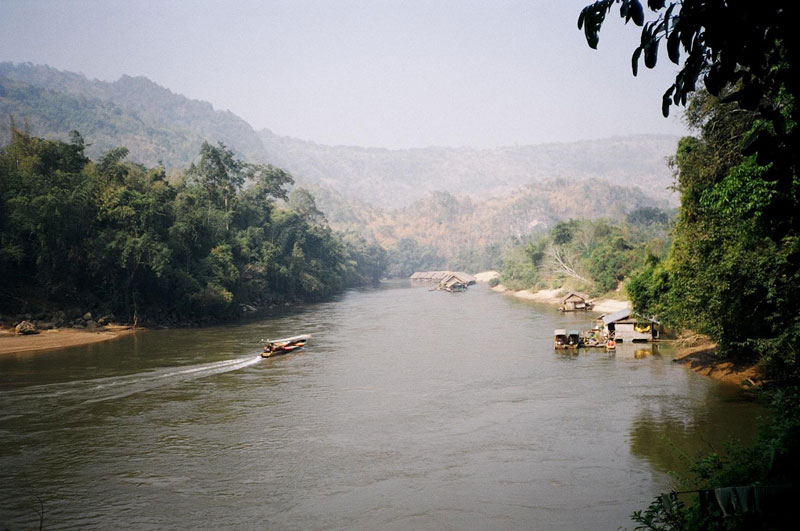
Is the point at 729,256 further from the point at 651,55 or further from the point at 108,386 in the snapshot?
the point at 108,386

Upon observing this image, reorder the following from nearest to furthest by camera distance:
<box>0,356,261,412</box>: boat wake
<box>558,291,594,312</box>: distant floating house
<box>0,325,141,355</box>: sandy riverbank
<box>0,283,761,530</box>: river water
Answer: <box>0,283,761,530</box>: river water < <box>0,356,261,412</box>: boat wake < <box>0,325,141,355</box>: sandy riverbank < <box>558,291,594,312</box>: distant floating house

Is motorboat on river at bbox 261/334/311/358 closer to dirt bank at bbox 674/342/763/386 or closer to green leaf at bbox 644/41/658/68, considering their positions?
dirt bank at bbox 674/342/763/386

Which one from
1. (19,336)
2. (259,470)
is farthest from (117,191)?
(259,470)

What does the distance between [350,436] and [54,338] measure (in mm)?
25683

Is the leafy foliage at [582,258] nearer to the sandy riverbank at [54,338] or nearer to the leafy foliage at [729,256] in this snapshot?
the leafy foliage at [729,256]

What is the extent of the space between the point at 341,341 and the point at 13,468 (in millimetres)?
22016

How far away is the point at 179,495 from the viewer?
14195mm

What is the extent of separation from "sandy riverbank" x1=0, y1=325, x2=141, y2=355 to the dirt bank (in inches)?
1266

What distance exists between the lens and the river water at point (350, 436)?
13.3 metres

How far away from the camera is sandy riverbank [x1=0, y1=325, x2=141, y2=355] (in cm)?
3331

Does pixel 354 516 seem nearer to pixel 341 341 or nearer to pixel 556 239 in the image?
pixel 341 341

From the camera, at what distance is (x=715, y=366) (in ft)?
81.9

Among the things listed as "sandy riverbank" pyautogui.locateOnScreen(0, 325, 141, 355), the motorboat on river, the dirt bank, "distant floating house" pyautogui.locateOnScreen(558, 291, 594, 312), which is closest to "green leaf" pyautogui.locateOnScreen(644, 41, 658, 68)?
the dirt bank

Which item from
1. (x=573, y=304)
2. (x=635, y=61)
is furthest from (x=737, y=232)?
(x=573, y=304)
